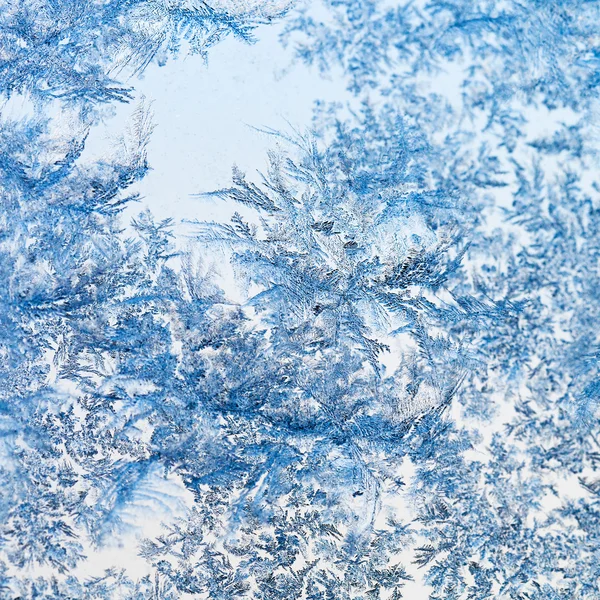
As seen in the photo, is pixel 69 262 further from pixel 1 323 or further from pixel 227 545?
pixel 227 545

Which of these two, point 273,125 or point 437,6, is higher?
point 437,6

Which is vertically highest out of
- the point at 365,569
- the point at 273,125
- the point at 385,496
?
the point at 273,125

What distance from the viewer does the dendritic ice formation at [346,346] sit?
4.83 feet

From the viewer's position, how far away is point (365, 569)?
148cm

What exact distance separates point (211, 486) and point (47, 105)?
3.88 feet

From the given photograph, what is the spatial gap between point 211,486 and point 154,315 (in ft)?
1.63

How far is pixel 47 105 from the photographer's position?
5.17 feet

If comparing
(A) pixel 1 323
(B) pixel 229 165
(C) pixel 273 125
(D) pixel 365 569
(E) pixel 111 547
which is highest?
(C) pixel 273 125

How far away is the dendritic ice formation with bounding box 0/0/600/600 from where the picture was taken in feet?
4.83

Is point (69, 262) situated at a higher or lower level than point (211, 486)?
higher

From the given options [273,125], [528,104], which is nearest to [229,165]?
[273,125]

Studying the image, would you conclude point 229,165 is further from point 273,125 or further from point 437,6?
point 437,6

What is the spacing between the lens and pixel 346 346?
1.49 m

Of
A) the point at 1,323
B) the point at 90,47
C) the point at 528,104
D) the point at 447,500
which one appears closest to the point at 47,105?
the point at 90,47
